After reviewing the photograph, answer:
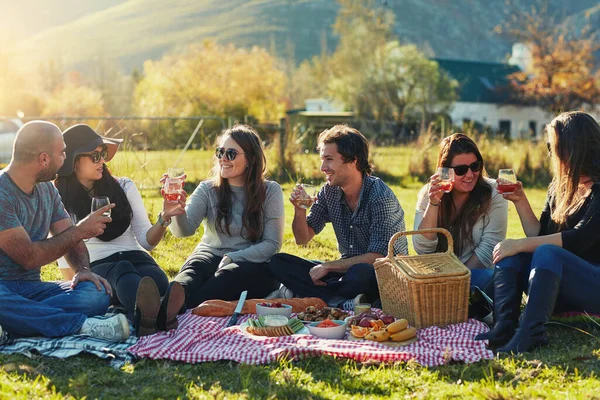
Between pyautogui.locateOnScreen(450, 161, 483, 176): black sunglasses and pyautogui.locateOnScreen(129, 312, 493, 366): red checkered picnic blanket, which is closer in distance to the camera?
pyautogui.locateOnScreen(129, 312, 493, 366): red checkered picnic blanket

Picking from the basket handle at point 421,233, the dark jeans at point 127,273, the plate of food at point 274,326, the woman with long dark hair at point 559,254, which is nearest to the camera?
the woman with long dark hair at point 559,254

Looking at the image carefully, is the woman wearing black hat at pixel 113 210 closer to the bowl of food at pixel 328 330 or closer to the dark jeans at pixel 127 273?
the dark jeans at pixel 127 273

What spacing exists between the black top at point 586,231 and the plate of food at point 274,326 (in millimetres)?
1881

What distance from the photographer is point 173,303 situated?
208 inches

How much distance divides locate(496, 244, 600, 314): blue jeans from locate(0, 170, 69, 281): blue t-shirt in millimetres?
3102

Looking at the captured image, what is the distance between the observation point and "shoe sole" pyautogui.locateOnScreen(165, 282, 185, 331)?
524cm

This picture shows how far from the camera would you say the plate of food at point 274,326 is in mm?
5227

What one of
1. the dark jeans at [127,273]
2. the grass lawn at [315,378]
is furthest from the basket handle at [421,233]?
the dark jeans at [127,273]

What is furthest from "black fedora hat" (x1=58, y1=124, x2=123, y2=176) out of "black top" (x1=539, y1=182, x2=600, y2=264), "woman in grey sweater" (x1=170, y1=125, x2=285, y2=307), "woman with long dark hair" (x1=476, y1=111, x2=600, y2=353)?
"black top" (x1=539, y1=182, x2=600, y2=264)

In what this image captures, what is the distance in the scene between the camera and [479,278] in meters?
5.80

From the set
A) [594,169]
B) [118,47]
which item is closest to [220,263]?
[594,169]

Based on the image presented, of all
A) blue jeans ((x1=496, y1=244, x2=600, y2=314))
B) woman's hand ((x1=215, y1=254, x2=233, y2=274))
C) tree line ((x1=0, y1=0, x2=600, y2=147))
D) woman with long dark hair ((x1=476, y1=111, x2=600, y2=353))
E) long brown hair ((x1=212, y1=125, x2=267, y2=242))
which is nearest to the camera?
woman with long dark hair ((x1=476, y1=111, x2=600, y2=353))

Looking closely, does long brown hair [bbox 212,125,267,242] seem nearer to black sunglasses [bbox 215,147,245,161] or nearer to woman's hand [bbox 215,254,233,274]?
black sunglasses [bbox 215,147,245,161]

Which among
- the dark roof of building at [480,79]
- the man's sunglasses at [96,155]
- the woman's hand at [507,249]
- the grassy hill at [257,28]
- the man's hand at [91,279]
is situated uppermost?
the grassy hill at [257,28]
